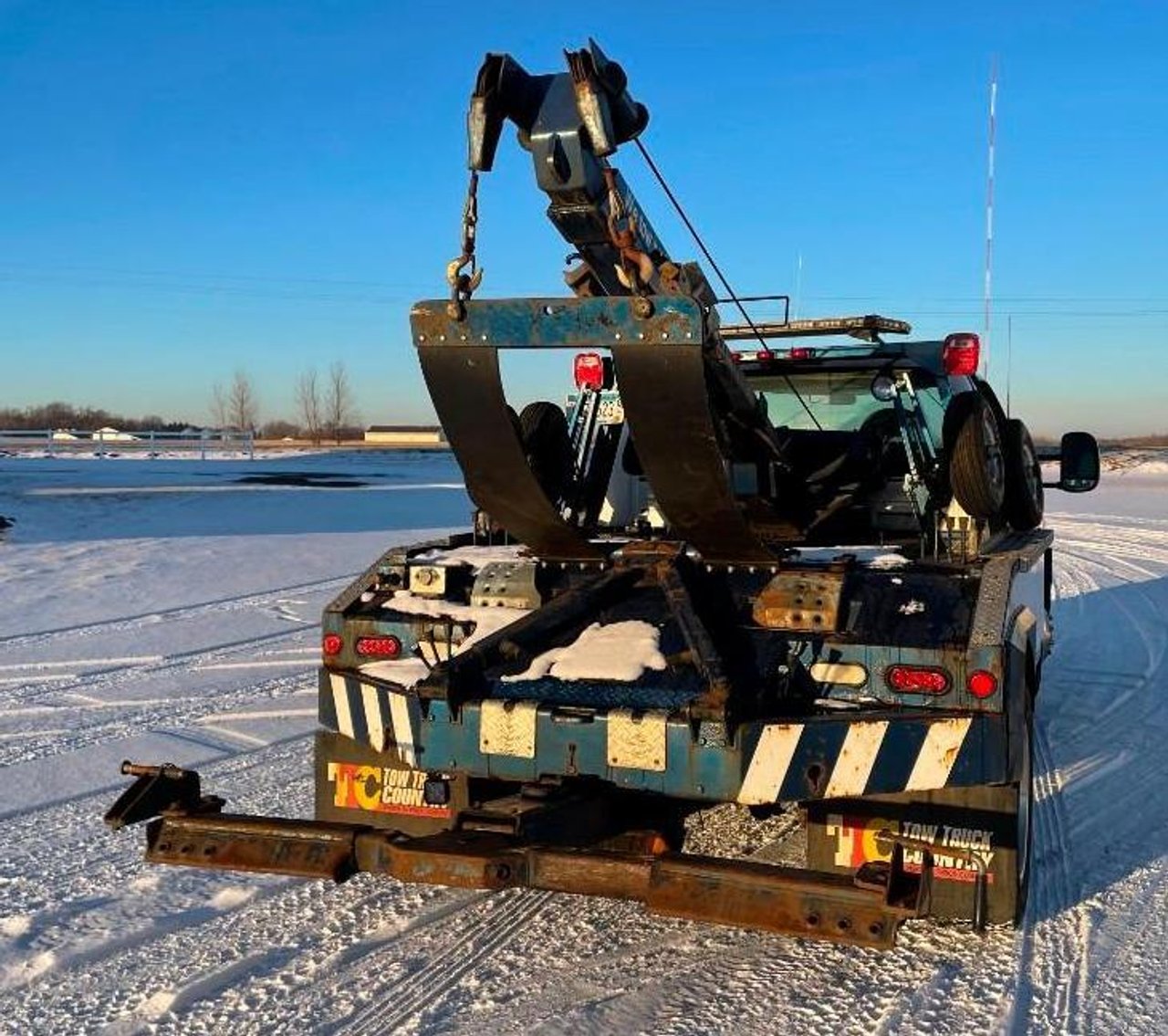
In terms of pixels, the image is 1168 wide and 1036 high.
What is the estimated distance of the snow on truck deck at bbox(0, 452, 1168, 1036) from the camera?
3709 mm

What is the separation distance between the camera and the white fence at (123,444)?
1671 inches

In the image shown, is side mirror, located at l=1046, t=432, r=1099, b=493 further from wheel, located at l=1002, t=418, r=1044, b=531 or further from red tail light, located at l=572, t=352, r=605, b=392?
red tail light, located at l=572, t=352, r=605, b=392

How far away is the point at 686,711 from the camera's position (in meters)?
3.79

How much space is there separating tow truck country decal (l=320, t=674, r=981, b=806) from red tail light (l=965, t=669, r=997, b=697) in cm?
9

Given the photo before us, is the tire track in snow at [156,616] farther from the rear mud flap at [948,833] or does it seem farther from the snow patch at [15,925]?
the rear mud flap at [948,833]

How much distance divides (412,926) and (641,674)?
1294mm

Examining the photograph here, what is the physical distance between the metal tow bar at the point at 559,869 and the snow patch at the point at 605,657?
23.8 inches

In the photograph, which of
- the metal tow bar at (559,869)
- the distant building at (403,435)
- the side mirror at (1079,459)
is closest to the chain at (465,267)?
the metal tow bar at (559,869)

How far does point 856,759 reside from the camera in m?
3.84

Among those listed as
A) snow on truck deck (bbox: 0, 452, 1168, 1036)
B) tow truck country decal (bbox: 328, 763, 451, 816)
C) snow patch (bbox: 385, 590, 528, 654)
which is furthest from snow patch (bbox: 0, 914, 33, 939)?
snow patch (bbox: 385, 590, 528, 654)

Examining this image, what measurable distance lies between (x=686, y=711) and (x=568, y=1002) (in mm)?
991

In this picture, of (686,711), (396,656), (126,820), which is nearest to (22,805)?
(126,820)

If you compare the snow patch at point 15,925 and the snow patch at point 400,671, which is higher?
the snow patch at point 400,671

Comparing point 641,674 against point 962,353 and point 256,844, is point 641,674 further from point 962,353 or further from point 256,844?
point 962,353
